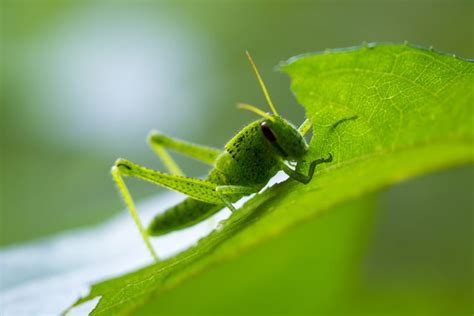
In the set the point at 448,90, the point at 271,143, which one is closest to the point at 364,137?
the point at 448,90

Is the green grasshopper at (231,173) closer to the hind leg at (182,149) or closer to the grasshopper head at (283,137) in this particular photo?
the grasshopper head at (283,137)

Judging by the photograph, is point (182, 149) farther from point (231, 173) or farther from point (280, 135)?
point (280, 135)

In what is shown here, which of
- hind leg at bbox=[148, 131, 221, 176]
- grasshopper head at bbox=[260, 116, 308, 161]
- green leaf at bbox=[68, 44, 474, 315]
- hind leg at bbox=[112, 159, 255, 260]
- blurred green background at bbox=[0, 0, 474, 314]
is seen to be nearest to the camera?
green leaf at bbox=[68, 44, 474, 315]

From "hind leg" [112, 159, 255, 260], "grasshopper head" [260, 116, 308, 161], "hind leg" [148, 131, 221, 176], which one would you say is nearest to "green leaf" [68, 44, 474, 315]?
"grasshopper head" [260, 116, 308, 161]

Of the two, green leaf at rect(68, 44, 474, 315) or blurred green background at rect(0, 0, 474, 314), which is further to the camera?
blurred green background at rect(0, 0, 474, 314)

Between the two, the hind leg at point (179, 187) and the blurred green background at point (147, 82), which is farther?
the blurred green background at point (147, 82)

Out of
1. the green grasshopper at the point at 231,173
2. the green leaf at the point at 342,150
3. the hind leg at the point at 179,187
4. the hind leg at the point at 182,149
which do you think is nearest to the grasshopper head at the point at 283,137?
the green grasshopper at the point at 231,173

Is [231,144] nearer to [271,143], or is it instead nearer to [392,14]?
[271,143]

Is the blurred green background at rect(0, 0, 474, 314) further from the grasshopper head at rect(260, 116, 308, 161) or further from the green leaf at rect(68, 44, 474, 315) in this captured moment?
the green leaf at rect(68, 44, 474, 315)
